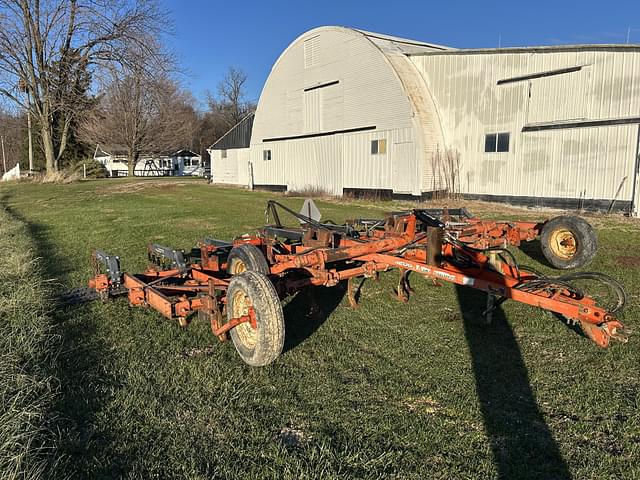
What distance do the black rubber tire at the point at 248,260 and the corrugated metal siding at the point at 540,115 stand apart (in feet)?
48.7

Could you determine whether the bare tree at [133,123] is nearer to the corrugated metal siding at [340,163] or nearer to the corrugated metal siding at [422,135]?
the corrugated metal siding at [340,163]

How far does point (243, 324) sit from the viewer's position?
4512mm

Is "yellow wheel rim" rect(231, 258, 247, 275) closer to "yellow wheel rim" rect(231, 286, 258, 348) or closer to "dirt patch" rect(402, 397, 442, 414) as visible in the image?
"yellow wheel rim" rect(231, 286, 258, 348)

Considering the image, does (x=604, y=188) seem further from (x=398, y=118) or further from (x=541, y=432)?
(x=541, y=432)

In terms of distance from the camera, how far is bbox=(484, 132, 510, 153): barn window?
1902 centimetres

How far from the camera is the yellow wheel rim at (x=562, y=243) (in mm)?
7551

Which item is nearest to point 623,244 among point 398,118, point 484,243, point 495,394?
point 484,243

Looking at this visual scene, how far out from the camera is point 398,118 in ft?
69.7

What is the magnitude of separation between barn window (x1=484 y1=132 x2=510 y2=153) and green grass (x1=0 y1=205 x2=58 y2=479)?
17167 mm

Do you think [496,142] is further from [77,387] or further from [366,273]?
[77,387]

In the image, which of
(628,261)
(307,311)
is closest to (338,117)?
(628,261)

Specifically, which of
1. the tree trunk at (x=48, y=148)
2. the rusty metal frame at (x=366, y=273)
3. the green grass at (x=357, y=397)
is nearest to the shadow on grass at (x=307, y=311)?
the green grass at (x=357, y=397)

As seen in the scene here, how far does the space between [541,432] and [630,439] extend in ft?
1.87

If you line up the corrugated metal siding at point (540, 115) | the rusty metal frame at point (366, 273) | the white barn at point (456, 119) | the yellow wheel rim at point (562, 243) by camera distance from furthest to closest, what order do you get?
1. the white barn at point (456, 119)
2. the corrugated metal siding at point (540, 115)
3. the yellow wheel rim at point (562, 243)
4. the rusty metal frame at point (366, 273)
